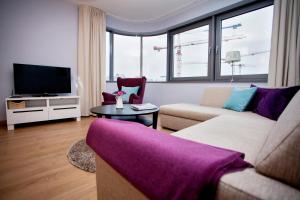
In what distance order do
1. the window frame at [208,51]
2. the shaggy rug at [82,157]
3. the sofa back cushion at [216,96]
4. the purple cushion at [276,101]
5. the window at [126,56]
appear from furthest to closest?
the window at [126,56], the window frame at [208,51], the sofa back cushion at [216,96], the purple cushion at [276,101], the shaggy rug at [82,157]

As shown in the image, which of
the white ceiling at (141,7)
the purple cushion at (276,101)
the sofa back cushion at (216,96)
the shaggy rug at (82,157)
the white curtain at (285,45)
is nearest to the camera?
the shaggy rug at (82,157)

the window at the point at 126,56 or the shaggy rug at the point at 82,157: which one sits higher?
the window at the point at 126,56

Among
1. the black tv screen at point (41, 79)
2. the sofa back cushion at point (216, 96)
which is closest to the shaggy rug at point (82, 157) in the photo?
the black tv screen at point (41, 79)

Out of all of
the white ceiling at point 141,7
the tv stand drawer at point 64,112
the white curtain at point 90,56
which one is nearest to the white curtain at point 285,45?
the white ceiling at point 141,7

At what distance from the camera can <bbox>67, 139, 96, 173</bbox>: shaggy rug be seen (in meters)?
1.42

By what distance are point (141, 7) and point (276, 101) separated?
3.25m

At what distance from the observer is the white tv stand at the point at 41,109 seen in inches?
99.1

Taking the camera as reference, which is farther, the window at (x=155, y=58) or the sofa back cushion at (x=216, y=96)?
the window at (x=155, y=58)

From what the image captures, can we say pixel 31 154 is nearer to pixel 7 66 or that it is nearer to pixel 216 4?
pixel 7 66

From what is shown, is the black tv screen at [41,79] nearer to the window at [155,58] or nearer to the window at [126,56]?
the window at [126,56]

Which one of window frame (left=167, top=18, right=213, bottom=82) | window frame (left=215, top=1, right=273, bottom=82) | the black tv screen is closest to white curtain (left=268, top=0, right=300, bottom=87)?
window frame (left=215, top=1, right=273, bottom=82)

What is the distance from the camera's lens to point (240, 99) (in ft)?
6.95

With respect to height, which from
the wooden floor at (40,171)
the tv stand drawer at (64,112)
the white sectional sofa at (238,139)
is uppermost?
the white sectional sofa at (238,139)

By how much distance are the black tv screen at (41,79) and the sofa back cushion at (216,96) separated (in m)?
2.79
